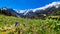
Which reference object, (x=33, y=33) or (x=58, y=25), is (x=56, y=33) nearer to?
(x=58, y=25)

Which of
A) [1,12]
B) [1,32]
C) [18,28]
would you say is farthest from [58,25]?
[1,12]

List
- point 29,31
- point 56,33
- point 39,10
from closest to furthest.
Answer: point 56,33, point 29,31, point 39,10

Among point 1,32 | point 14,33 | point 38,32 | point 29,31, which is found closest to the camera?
point 38,32

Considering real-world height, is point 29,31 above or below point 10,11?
below

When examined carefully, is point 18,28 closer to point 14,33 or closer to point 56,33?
point 14,33

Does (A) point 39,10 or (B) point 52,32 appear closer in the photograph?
(B) point 52,32

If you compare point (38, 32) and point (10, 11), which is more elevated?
point (10, 11)

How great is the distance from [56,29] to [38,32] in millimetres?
439

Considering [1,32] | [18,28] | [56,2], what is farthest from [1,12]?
[18,28]

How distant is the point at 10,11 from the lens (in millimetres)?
13227

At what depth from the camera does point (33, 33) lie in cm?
512

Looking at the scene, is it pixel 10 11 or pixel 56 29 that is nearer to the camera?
pixel 56 29

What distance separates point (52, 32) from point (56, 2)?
871 cm

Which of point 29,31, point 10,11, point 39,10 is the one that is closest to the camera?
point 29,31
